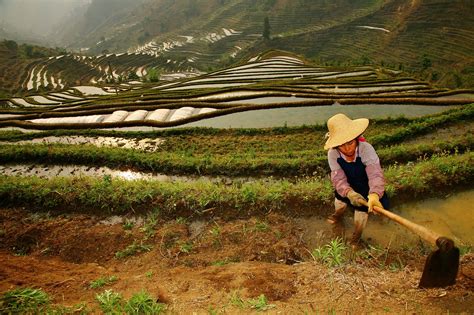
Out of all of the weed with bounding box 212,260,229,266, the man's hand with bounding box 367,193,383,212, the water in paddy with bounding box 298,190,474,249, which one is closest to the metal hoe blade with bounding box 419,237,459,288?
the man's hand with bounding box 367,193,383,212

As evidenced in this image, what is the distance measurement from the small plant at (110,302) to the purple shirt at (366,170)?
9.74ft

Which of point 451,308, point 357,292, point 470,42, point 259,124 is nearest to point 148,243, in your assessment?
point 357,292

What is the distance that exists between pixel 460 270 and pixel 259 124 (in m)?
8.86

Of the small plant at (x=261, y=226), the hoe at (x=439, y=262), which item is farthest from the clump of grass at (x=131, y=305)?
the hoe at (x=439, y=262)

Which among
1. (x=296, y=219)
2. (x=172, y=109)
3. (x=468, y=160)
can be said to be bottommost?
(x=296, y=219)

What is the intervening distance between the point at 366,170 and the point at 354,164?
0.16 m

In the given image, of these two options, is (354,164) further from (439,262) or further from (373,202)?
(439,262)

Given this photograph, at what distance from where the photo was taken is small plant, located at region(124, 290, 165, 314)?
2908 mm

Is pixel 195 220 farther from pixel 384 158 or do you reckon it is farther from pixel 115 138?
pixel 115 138

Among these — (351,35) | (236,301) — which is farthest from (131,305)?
(351,35)

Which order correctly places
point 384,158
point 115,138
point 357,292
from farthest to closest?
point 115,138, point 384,158, point 357,292

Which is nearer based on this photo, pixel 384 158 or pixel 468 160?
pixel 468 160

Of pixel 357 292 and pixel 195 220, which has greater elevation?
pixel 357 292

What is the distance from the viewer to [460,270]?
302 centimetres
